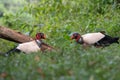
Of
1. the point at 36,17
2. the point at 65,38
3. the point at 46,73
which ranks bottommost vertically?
the point at 36,17

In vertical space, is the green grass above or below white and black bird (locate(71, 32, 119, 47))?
above

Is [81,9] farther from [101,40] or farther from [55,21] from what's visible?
[101,40]

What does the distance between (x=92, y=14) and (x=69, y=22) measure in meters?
0.88

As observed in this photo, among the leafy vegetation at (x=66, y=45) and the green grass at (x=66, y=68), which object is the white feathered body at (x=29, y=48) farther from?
the green grass at (x=66, y=68)

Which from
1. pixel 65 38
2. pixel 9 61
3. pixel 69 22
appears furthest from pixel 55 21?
pixel 9 61

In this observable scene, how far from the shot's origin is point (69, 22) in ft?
37.7

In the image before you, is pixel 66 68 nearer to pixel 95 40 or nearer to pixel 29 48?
pixel 29 48

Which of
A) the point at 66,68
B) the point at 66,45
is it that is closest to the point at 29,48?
the point at 66,45

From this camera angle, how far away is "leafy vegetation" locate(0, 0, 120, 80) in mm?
4520

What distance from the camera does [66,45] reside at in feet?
24.9

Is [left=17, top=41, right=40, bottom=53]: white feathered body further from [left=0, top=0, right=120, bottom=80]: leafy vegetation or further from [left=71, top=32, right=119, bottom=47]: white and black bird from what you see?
[left=71, top=32, right=119, bottom=47]: white and black bird

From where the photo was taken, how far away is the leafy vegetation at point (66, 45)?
452cm

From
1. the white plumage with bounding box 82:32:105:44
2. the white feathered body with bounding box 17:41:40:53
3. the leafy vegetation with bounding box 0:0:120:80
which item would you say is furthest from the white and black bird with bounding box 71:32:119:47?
the white feathered body with bounding box 17:41:40:53

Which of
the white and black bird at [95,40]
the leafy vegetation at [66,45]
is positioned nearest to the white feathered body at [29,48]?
the leafy vegetation at [66,45]
